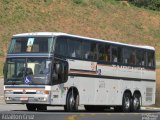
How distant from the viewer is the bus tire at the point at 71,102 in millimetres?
25947

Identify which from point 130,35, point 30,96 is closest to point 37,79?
point 30,96

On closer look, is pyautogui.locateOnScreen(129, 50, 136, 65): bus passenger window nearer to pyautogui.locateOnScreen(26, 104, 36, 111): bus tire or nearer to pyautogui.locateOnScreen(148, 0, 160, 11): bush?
pyautogui.locateOnScreen(26, 104, 36, 111): bus tire

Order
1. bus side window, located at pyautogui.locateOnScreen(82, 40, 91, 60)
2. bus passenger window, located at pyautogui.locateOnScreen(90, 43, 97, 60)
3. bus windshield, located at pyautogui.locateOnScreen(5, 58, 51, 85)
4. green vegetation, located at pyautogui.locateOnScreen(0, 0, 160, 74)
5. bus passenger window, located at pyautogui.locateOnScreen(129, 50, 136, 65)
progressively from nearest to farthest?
bus windshield, located at pyautogui.locateOnScreen(5, 58, 51, 85) → bus side window, located at pyautogui.locateOnScreen(82, 40, 91, 60) → bus passenger window, located at pyautogui.locateOnScreen(90, 43, 97, 60) → bus passenger window, located at pyautogui.locateOnScreen(129, 50, 136, 65) → green vegetation, located at pyautogui.locateOnScreen(0, 0, 160, 74)

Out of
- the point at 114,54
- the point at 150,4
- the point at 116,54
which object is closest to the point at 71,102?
→ the point at 114,54

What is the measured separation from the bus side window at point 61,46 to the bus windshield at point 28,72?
0.71 metres

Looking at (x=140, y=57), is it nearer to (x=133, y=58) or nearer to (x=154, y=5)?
(x=133, y=58)

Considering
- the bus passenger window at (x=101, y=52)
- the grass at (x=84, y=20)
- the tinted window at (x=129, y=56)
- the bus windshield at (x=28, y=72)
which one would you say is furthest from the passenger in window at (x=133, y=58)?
the grass at (x=84, y=20)

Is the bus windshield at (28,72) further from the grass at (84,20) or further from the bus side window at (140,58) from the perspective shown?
the grass at (84,20)

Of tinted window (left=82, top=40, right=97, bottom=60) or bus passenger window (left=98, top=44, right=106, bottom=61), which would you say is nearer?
tinted window (left=82, top=40, right=97, bottom=60)

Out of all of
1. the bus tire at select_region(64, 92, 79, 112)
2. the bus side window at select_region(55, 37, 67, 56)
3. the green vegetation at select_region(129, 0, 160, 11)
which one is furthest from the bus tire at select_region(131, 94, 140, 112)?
the green vegetation at select_region(129, 0, 160, 11)

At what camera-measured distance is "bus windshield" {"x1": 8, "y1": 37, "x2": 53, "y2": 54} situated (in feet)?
83.4

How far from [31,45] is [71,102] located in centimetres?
302

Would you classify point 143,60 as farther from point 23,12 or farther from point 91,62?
point 23,12

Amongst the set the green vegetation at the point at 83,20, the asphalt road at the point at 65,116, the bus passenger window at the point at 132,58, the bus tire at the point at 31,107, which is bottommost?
the bus tire at the point at 31,107
